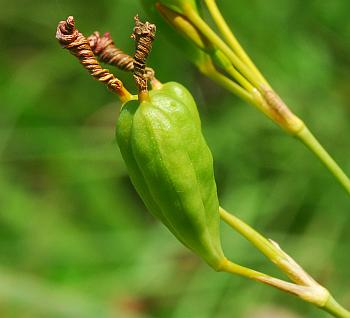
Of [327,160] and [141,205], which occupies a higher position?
[327,160]

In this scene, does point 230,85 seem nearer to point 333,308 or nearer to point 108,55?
point 108,55

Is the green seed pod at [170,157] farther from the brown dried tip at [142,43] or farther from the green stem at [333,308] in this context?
the green stem at [333,308]

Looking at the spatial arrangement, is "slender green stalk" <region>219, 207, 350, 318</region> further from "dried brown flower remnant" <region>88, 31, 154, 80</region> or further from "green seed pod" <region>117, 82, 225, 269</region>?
"dried brown flower remnant" <region>88, 31, 154, 80</region>

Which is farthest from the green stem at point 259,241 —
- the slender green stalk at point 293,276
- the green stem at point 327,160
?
the green stem at point 327,160

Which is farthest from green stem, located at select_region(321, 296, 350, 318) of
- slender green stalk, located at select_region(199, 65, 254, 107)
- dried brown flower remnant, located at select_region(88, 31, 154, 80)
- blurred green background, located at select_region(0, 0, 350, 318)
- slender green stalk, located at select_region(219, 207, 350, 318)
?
blurred green background, located at select_region(0, 0, 350, 318)

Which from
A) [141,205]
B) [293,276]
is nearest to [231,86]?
[293,276]

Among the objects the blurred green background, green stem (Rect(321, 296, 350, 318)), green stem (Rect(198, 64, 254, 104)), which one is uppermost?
green stem (Rect(198, 64, 254, 104))

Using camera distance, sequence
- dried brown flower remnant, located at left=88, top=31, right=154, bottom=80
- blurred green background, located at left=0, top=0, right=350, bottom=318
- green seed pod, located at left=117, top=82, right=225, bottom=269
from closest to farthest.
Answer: green seed pod, located at left=117, top=82, right=225, bottom=269 < dried brown flower remnant, located at left=88, top=31, right=154, bottom=80 < blurred green background, located at left=0, top=0, right=350, bottom=318
